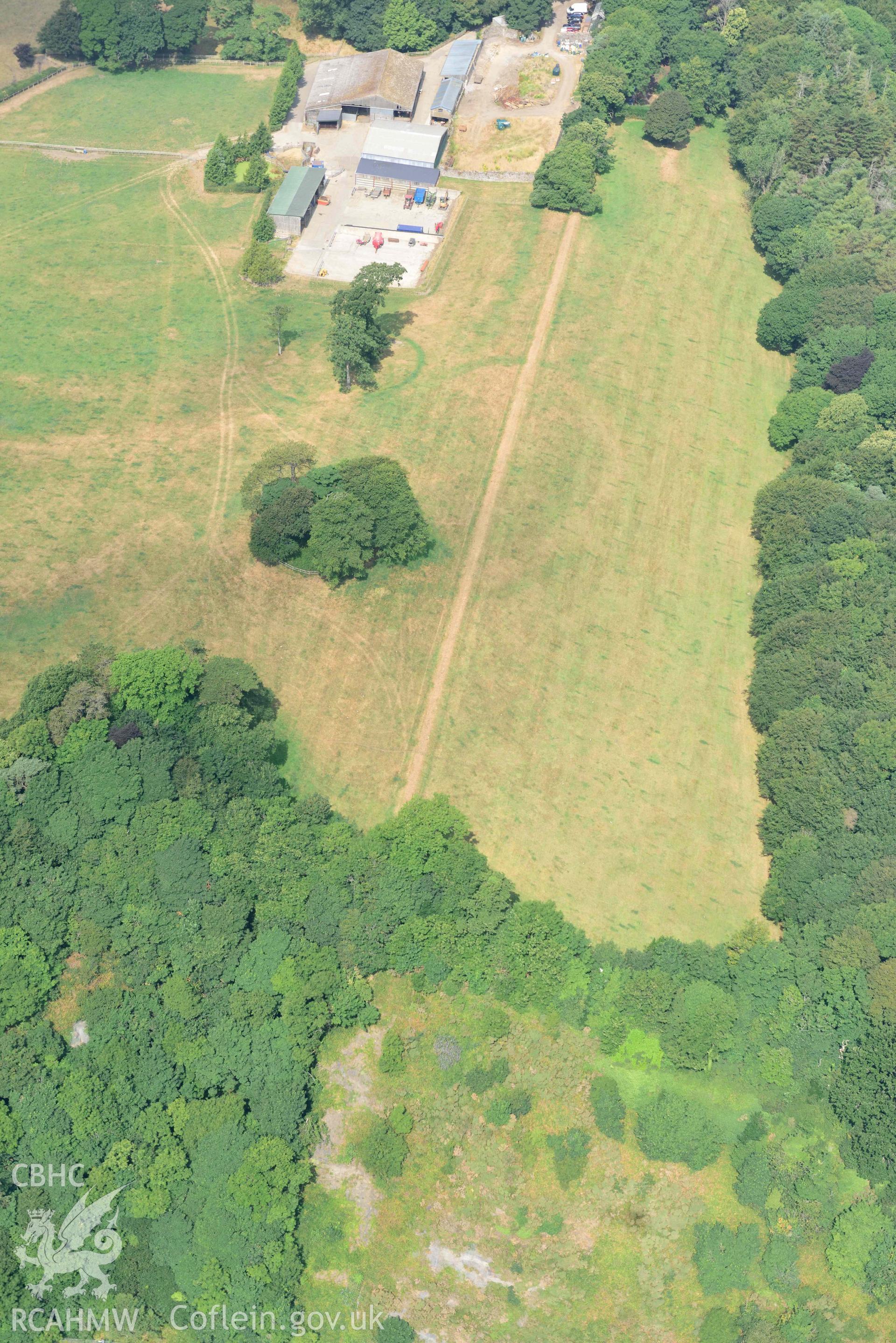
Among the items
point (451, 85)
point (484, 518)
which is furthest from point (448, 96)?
point (484, 518)

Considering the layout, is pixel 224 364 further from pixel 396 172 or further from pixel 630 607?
pixel 630 607

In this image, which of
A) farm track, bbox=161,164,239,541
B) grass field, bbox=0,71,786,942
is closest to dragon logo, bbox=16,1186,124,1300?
grass field, bbox=0,71,786,942

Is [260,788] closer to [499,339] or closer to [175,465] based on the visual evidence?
[175,465]

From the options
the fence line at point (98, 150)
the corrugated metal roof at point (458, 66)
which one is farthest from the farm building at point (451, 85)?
the fence line at point (98, 150)

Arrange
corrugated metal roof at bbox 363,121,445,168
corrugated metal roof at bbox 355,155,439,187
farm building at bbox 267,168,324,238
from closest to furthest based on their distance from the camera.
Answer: farm building at bbox 267,168,324,238
corrugated metal roof at bbox 355,155,439,187
corrugated metal roof at bbox 363,121,445,168

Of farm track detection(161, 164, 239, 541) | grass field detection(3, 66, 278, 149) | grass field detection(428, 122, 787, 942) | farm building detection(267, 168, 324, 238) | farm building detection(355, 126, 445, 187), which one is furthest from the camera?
grass field detection(3, 66, 278, 149)

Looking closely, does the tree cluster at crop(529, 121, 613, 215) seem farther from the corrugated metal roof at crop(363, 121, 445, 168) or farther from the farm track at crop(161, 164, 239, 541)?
the farm track at crop(161, 164, 239, 541)

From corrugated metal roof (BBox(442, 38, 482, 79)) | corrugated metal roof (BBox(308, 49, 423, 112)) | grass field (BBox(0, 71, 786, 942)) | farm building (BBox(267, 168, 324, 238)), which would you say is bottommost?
grass field (BBox(0, 71, 786, 942))

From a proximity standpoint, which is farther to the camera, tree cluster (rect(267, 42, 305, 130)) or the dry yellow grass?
tree cluster (rect(267, 42, 305, 130))
